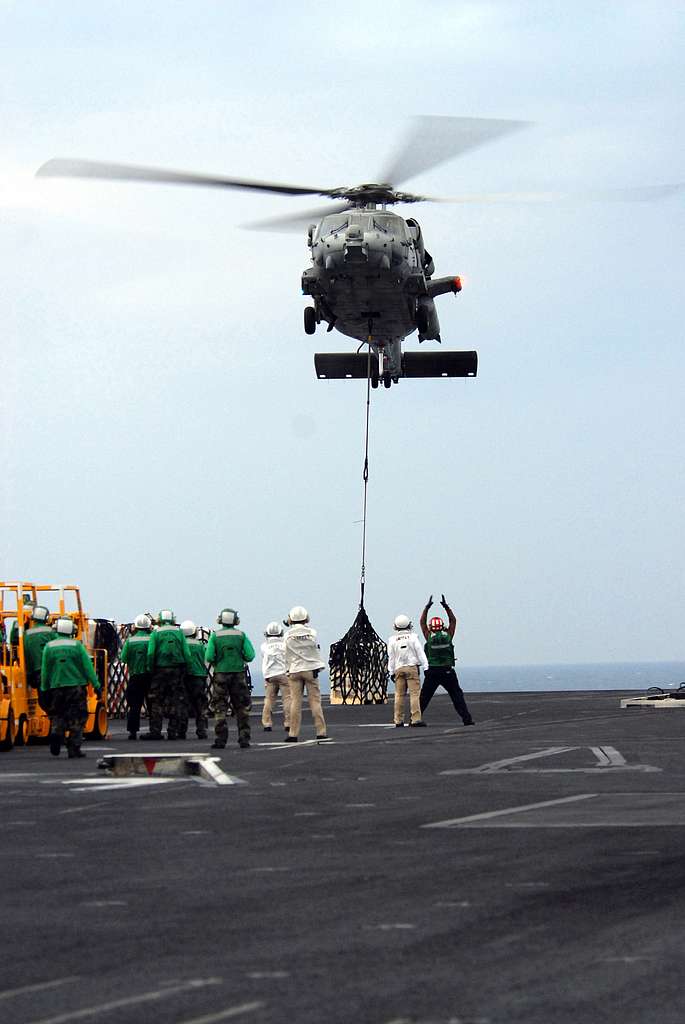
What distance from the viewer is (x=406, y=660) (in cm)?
2709

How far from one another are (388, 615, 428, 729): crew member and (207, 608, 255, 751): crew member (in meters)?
4.70

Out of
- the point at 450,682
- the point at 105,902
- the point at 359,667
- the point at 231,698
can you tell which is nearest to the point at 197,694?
the point at 450,682

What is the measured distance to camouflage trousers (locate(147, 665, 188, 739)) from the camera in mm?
25562

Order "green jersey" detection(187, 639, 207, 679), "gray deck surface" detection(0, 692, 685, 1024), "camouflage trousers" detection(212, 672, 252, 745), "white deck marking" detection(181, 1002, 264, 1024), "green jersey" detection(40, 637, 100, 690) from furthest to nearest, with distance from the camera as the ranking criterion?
"green jersey" detection(187, 639, 207, 679)
"camouflage trousers" detection(212, 672, 252, 745)
"green jersey" detection(40, 637, 100, 690)
"gray deck surface" detection(0, 692, 685, 1024)
"white deck marking" detection(181, 1002, 264, 1024)

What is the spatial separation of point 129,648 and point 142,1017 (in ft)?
67.7

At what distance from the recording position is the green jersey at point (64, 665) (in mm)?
21375

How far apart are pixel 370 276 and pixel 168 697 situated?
11.1 m

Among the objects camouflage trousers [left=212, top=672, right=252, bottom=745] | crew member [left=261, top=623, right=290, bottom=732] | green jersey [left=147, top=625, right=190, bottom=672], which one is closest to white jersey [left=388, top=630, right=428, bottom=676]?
crew member [left=261, top=623, right=290, bottom=732]

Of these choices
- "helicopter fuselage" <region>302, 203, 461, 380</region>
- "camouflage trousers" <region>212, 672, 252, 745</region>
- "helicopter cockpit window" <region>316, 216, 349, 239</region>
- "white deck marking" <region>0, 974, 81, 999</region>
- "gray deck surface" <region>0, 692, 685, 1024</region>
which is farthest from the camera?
"helicopter cockpit window" <region>316, 216, 349, 239</region>

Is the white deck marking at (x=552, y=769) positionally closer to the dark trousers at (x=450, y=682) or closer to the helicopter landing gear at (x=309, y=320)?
the dark trousers at (x=450, y=682)

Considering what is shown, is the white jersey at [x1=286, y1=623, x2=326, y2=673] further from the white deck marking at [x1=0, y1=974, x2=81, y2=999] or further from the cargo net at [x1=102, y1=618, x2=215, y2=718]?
the white deck marking at [x1=0, y1=974, x2=81, y2=999]

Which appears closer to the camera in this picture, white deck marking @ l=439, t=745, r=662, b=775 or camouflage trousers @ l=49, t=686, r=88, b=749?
white deck marking @ l=439, t=745, r=662, b=775

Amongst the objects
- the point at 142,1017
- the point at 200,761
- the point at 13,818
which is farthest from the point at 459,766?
the point at 142,1017

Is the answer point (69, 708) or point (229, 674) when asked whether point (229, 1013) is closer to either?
point (69, 708)
